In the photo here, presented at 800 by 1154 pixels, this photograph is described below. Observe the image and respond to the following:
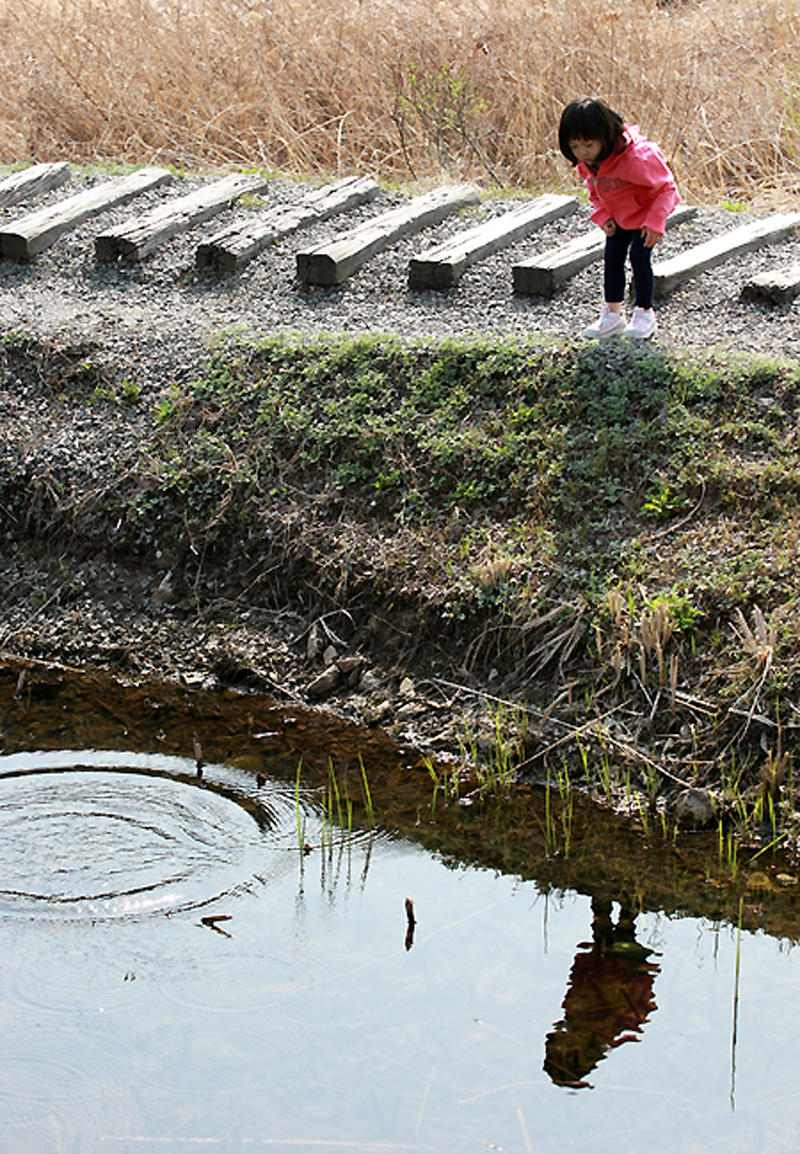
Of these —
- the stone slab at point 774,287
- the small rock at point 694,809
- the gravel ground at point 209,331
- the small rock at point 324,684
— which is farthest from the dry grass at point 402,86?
the small rock at point 694,809

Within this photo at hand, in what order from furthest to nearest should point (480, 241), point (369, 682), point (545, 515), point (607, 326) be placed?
point (480, 241)
point (607, 326)
point (545, 515)
point (369, 682)

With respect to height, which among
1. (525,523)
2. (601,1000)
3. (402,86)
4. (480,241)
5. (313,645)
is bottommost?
(601,1000)

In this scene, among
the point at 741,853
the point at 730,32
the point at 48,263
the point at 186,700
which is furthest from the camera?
the point at 730,32

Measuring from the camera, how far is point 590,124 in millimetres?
4957

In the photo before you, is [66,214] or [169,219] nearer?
[169,219]

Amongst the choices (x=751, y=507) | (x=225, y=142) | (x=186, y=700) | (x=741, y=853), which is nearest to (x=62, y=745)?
(x=186, y=700)

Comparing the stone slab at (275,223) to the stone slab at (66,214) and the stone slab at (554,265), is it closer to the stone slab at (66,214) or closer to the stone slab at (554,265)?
the stone slab at (66,214)

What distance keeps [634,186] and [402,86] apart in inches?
194

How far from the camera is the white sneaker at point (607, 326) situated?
18.0ft

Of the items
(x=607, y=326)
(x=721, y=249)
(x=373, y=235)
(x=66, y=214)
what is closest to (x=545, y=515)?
(x=607, y=326)

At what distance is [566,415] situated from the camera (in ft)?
17.1

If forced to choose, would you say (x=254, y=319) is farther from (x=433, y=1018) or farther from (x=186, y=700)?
(x=433, y=1018)

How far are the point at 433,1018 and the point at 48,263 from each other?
548 cm

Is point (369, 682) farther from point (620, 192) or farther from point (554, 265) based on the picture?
point (554, 265)
